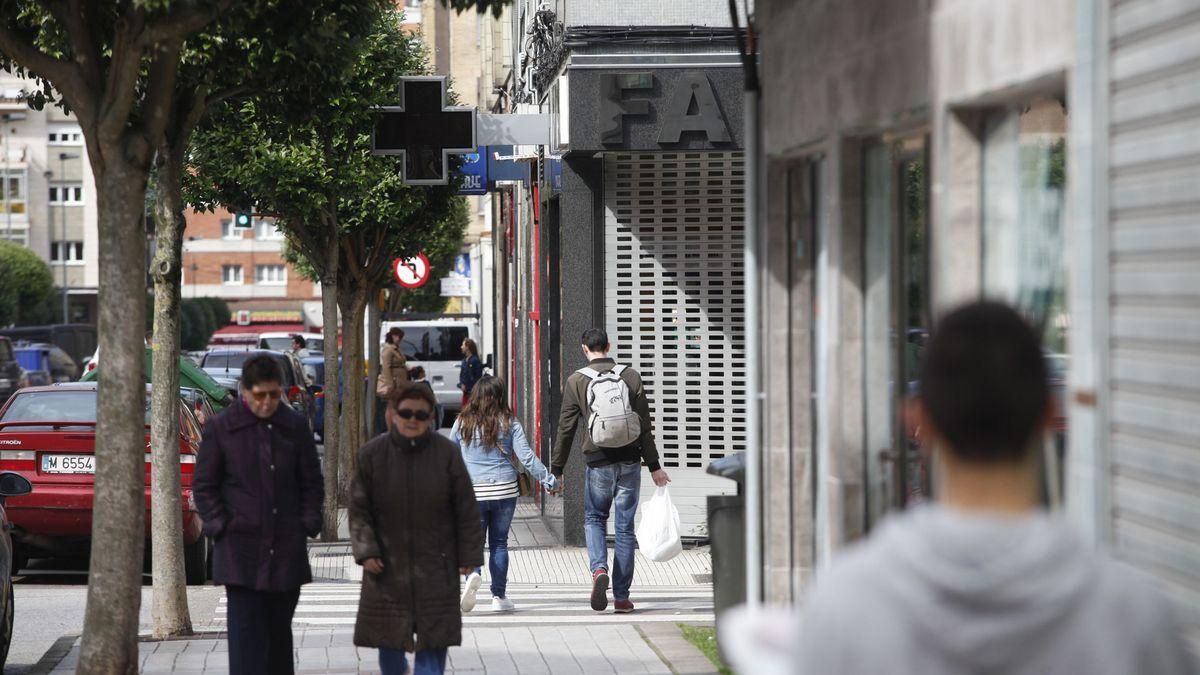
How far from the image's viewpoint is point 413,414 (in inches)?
290

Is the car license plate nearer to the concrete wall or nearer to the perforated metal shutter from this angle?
the perforated metal shutter

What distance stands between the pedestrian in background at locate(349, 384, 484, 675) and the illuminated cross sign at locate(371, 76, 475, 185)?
7.39 metres

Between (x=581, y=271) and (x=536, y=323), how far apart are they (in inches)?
197

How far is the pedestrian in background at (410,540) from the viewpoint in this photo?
7.25 meters

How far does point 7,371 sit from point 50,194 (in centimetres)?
6203

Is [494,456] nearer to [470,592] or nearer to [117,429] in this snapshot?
[470,592]

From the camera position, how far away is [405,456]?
735 cm

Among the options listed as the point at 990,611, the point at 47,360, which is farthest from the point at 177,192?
the point at 47,360

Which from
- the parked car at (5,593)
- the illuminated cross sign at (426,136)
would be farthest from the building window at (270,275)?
the parked car at (5,593)

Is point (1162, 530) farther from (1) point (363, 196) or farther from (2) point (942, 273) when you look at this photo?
(1) point (363, 196)

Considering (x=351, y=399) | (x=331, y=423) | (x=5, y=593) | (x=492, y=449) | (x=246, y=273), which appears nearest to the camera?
(x=5, y=593)

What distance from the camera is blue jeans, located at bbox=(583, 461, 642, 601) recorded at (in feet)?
38.4

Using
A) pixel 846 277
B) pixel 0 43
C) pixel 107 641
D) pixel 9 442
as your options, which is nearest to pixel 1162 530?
pixel 846 277

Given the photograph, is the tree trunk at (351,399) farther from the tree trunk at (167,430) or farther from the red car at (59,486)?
the tree trunk at (167,430)
